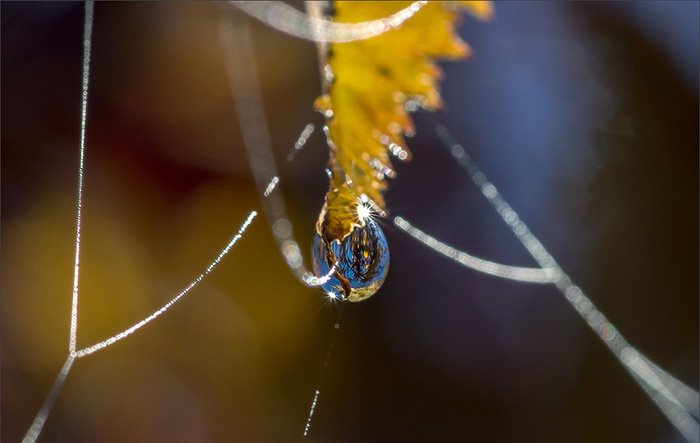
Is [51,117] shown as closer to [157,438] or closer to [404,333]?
[157,438]

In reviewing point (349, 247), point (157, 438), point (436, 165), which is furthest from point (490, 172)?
point (349, 247)

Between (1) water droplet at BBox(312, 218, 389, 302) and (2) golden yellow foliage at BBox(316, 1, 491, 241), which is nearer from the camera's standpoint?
(2) golden yellow foliage at BBox(316, 1, 491, 241)

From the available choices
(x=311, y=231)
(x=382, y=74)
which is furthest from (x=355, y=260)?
(x=311, y=231)

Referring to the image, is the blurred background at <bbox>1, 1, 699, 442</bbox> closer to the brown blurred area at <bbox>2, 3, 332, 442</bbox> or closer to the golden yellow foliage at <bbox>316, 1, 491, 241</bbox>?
the brown blurred area at <bbox>2, 3, 332, 442</bbox>

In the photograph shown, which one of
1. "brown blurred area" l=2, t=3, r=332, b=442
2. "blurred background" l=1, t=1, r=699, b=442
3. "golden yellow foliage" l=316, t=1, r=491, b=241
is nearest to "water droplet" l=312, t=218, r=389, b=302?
"golden yellow foliage" l=316, t=1, r=491, b=241

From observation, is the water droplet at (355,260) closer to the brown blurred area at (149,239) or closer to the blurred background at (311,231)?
the blurred background at (311,231)

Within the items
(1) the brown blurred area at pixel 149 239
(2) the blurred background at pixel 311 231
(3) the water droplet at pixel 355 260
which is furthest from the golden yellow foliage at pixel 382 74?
(1) the brown blurred area at pixel 149 239
